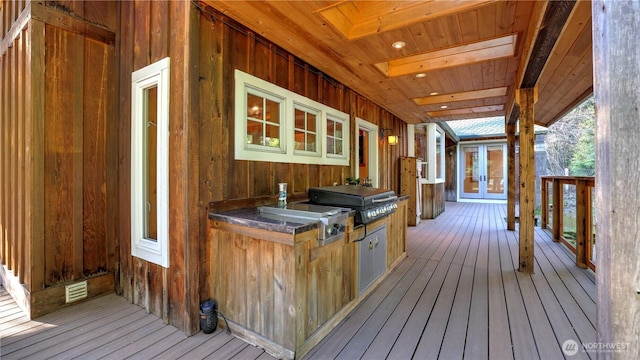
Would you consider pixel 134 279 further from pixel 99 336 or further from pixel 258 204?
pixel 258 204

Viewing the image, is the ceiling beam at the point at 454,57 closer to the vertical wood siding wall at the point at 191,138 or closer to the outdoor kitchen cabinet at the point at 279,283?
the vertical wood siding wall at the point at 191,138

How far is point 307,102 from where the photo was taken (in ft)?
10.5

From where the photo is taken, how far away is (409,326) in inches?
85.0

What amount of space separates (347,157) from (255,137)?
1810mm

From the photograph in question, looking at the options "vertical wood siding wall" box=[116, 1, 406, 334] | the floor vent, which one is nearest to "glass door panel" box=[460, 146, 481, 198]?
"vertical wood siding wall" box=[116, 1, 406, 334]

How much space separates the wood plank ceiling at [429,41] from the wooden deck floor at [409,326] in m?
2.33

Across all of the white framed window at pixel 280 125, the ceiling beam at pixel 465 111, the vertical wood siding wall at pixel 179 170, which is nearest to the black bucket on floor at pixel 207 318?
the vertical wood siding wall at pixel 179 170

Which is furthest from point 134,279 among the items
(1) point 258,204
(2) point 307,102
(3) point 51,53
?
(2) point 307,102

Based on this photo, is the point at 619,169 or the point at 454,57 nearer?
the point at 619,169

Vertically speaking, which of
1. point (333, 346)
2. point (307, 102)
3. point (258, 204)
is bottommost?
point (333, 346)

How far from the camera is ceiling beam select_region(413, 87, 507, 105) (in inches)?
176

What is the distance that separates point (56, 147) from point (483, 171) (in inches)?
508

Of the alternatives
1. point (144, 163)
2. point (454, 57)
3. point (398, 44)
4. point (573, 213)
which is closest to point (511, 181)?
point (573, 213)

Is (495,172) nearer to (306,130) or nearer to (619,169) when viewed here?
(306,130)
